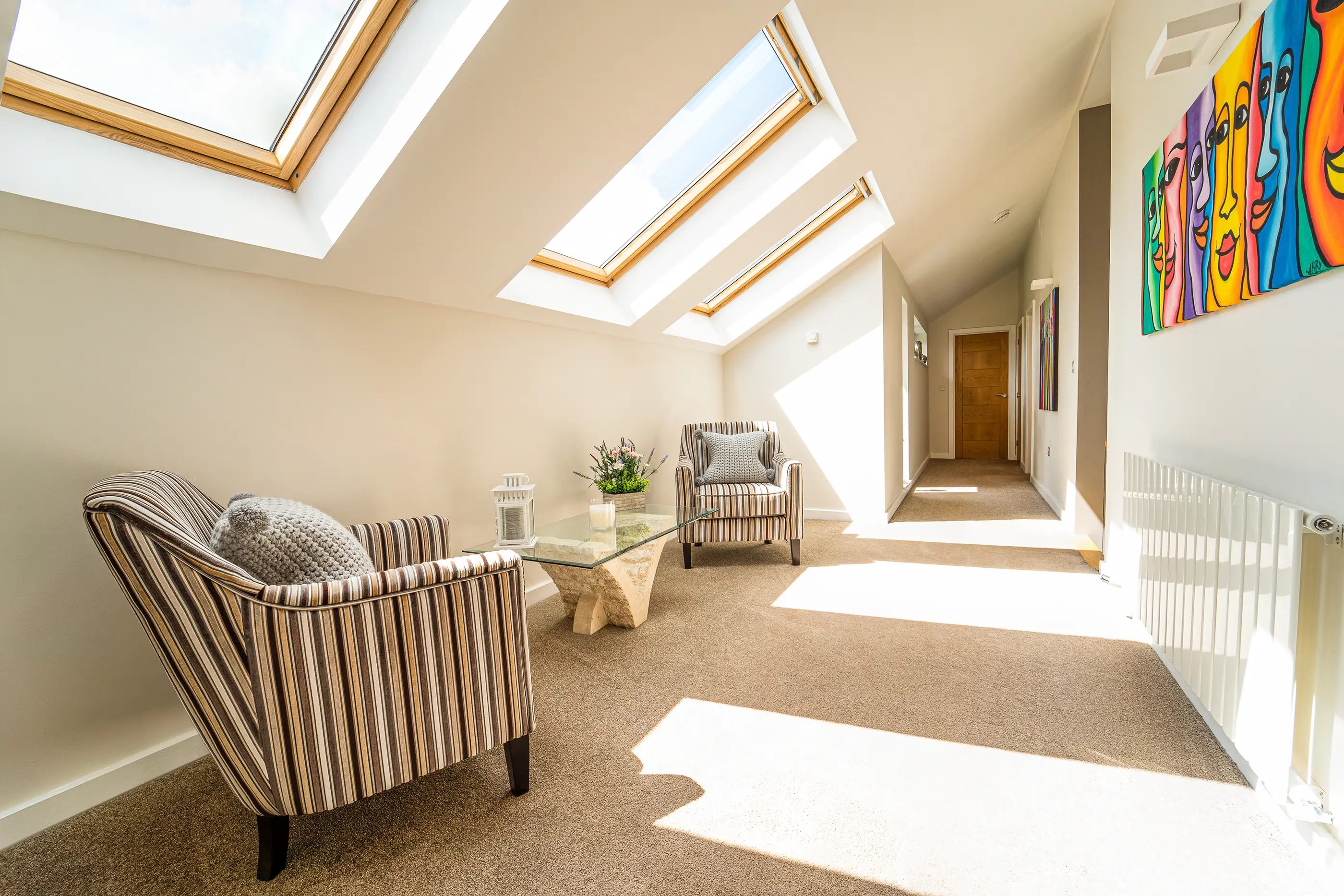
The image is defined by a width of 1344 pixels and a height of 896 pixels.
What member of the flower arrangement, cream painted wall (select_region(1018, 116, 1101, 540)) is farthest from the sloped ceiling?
the flower arrangement

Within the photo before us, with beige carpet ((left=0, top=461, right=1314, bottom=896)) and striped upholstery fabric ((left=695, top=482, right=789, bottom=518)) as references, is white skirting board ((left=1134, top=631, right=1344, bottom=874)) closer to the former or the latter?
beige carpet ((left=0, top=461, right=1314, bottom=896))

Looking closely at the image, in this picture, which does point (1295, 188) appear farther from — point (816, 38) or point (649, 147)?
point (649, 147)

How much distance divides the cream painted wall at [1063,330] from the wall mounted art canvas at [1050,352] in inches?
3.5

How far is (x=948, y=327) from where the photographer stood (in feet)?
30.8

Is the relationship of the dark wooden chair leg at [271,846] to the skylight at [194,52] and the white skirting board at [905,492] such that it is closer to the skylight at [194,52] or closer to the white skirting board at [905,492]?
the skylight at [194,52]

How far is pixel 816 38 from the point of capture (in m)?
2.58

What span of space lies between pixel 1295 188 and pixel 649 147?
253 cm

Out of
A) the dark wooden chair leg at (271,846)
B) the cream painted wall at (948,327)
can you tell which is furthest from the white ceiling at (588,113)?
the cream painted wall at (948,327)

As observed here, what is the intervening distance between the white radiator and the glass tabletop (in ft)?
5.64

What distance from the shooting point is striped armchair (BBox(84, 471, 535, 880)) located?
1233mm

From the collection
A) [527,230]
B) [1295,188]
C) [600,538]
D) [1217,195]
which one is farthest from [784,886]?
[527,230]

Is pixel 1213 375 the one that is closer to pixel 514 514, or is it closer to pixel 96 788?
pixel 514 514

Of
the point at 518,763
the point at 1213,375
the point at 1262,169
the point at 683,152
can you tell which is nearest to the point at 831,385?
the point at 683,152

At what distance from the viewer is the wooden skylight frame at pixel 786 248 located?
4434 millimetres
